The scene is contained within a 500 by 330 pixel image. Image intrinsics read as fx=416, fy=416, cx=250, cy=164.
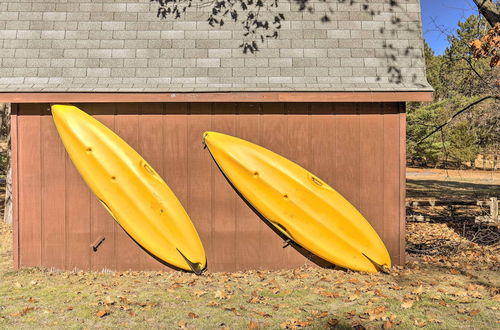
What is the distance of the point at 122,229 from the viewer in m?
6.62

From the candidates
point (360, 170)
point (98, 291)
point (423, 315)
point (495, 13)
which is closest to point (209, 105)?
point (360, 170)

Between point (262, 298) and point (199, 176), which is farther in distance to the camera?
point (199, 176)

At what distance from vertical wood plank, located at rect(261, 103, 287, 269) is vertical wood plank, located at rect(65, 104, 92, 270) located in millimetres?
2820

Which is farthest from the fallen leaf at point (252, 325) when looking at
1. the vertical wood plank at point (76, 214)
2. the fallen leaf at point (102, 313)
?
the vertical wood plank at point (76, 214)

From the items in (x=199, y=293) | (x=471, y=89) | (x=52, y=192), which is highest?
(x=471, y=89)

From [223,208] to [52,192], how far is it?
272cm

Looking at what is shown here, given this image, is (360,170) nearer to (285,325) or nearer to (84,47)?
(285,325)

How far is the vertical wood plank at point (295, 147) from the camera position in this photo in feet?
21.8


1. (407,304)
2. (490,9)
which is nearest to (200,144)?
(407,304)

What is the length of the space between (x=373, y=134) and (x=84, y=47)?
4861 millimetres

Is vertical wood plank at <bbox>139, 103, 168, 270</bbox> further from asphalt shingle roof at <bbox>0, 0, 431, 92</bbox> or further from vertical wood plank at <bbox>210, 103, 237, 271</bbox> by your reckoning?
vertical wood plank at <bbox>210, 103, 237, 271</bbox>

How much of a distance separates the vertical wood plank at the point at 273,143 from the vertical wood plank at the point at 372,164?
1284 millimetres

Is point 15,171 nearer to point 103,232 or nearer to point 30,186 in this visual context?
point 30,186

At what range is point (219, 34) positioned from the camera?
6.87m
